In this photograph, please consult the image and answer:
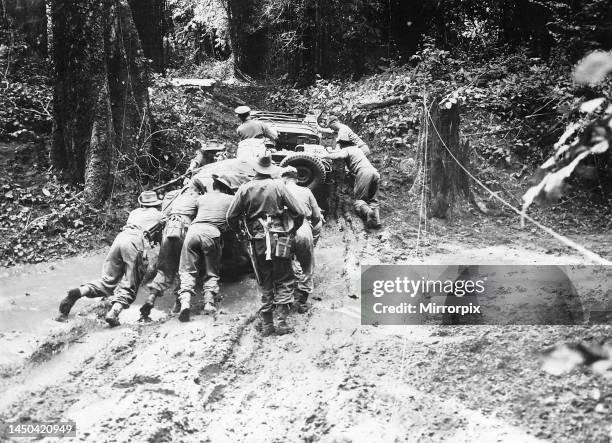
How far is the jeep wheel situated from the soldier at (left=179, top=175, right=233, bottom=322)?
6.11 ft

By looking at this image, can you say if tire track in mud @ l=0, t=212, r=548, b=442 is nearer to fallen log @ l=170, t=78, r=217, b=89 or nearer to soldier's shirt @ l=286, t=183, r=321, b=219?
soldier's shirt @ l=286, t=183, r=321, b=219

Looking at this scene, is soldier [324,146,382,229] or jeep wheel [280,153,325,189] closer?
jeep wheel [280,153,325,189]

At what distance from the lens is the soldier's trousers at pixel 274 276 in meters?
6.98

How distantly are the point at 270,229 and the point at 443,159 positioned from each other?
15.5ft

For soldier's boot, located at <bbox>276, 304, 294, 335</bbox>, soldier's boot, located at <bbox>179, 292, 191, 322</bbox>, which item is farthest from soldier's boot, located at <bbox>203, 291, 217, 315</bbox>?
soldier's boot, located at <bbox>276, 304, 294, 335</bbox>

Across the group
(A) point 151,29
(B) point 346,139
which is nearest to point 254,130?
(B) point 346,139

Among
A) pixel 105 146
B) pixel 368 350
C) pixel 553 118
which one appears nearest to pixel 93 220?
pixel 105 146

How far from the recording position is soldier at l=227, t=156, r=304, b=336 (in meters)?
6.96

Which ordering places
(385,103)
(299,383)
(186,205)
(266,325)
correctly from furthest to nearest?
1. (385,103)
2. (186,205)
3. (266,325)
4. (299,383)

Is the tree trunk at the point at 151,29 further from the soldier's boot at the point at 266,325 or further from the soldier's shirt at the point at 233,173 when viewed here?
the soldier's boot at the point at 266,325

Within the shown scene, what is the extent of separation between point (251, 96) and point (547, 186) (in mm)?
17991

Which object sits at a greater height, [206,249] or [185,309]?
[206,249]

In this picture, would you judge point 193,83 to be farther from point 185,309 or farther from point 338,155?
point 185,309

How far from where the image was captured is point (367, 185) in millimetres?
10305
